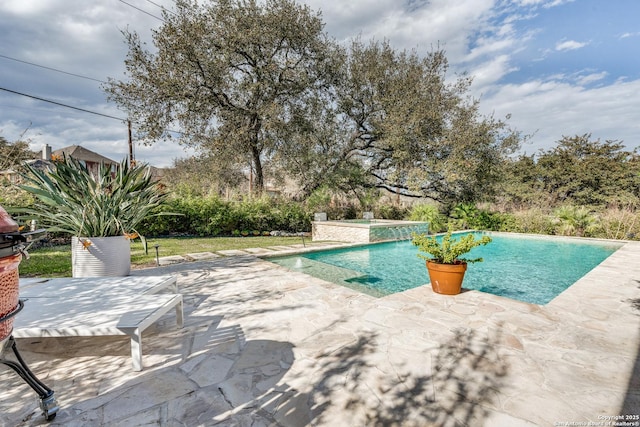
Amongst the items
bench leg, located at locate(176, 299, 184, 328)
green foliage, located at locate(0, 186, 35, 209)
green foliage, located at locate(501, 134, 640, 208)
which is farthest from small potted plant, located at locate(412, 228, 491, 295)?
green foliage, located at locate(501, 134, 640, 208)

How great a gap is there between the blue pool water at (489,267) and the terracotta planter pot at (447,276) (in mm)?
1081

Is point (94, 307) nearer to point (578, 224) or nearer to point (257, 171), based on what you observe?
point (257, 171)

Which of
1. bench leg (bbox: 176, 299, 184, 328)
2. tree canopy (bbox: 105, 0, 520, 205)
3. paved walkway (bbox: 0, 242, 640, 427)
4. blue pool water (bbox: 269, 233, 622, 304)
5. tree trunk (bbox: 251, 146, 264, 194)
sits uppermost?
tree canopy (bbox: 105, 0, 520, 205)

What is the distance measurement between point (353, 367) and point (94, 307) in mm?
2251

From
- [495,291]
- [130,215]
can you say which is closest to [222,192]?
[130,215]

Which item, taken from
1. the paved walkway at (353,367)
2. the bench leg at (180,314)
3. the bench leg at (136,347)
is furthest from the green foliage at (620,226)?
the bench leg at (136,347)

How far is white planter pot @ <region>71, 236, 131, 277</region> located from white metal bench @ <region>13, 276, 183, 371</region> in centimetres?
37

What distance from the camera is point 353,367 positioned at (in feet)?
7.11

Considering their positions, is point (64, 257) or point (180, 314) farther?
point (64, 257)

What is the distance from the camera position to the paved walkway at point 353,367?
1705mm

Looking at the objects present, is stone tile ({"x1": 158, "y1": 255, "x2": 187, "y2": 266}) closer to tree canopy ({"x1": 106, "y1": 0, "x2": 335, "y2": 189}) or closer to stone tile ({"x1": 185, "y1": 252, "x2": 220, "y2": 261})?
stone tile ({"x1": 185, "y1": 252, "x2": 220, "y2": 261})

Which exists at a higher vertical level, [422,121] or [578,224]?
[422,121]

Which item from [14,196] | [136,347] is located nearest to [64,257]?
[14,196]

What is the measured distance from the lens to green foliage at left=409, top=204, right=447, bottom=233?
13.5 m
